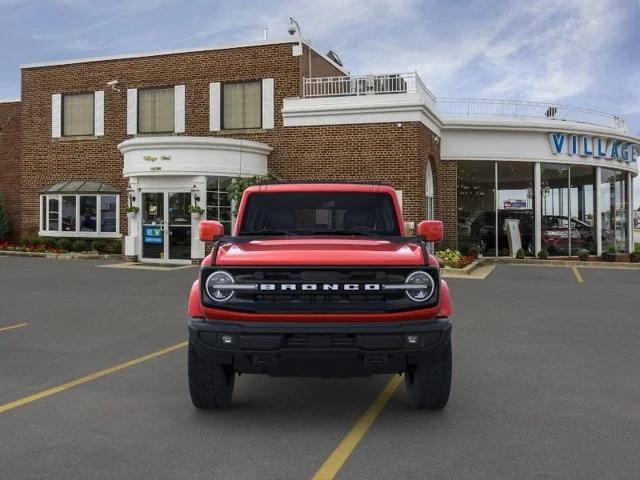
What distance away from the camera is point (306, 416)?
5.19m

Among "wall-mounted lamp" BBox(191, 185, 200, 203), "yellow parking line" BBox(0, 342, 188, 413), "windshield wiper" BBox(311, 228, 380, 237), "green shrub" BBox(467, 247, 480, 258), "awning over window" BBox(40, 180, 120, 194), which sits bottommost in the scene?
"yellow parking line" BBox(0, 342, 188, 413)

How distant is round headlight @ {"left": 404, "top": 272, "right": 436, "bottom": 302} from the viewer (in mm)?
4777

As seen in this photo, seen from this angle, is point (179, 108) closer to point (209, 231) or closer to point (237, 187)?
point (237, 187)

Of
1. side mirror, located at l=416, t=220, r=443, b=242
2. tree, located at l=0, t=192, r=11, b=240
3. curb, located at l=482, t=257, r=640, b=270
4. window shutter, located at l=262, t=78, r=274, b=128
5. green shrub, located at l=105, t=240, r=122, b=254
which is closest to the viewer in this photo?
side mirror, located at l=416, t=220, r=443, b=242

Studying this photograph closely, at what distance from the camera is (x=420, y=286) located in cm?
477

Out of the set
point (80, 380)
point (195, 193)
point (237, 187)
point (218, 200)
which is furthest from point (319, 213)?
point (218, 200)

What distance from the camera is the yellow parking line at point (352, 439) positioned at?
4.00 m

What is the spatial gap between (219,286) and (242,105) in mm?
19598

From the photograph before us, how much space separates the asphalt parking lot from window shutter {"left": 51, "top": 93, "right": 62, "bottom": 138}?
59.0 ft

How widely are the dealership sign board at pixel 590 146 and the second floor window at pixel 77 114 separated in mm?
18281

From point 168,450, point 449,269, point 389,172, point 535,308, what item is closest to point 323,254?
point 168,450

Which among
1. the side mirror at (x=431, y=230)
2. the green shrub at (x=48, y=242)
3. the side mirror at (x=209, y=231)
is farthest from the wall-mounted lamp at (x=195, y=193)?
the side mirror at (x=431, y=230)

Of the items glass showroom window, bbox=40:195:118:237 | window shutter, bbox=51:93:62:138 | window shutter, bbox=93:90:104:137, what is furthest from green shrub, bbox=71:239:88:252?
window shutter, bbox=51:93:62:138

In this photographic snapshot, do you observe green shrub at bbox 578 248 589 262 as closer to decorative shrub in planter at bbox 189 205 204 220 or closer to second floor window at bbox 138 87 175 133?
decorative shrub in planter at bbox 189 205 204 220
